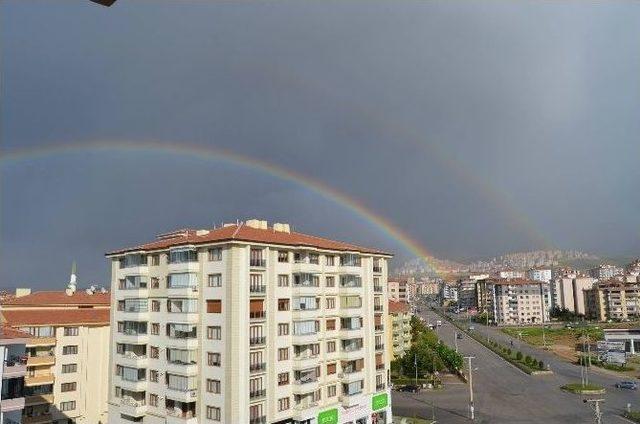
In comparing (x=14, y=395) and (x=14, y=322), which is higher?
(x=14, y=322)

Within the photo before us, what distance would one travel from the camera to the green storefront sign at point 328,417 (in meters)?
50.5

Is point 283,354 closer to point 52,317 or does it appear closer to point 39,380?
point 39,380

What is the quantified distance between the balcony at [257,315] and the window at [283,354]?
140 inches

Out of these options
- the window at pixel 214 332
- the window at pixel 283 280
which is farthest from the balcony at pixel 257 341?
the window at pixel 283 280

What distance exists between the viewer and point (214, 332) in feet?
150

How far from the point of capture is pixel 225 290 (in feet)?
149

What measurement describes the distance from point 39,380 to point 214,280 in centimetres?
2116

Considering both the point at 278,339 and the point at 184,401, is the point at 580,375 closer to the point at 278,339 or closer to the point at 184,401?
the point at 278,339

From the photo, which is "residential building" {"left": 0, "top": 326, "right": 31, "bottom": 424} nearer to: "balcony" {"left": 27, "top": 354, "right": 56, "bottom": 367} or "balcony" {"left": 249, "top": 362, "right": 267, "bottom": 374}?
"balcony" {"left": 27, "top": 354, "right": 56, "bottom": 367}

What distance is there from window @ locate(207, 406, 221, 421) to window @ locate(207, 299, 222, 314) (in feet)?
25.1

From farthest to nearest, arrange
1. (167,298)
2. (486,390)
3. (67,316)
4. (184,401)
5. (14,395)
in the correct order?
(486,390), (67,316), (167,298), (184,401), (14,395)

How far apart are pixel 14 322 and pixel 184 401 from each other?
1992cm

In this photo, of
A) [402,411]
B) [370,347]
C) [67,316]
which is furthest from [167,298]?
[402,411]

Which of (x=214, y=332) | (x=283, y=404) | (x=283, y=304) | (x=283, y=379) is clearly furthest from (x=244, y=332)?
(x=283, y=404)
